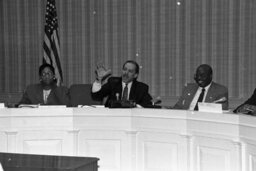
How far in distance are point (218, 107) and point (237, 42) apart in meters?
3.38

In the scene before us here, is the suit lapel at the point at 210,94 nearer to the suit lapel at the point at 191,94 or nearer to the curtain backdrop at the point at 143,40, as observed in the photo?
the suit lapel at the point at 191,94

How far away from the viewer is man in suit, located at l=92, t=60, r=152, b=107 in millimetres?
5180

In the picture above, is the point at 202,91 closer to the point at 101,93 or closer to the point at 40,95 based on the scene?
the point at 101,93

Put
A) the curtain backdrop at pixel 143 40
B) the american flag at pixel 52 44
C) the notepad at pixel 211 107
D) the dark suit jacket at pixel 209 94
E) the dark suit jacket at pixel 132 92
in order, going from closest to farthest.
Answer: the notepad at pixel 211 107 < the dark suit jacket at pixel 209 94 < the dark suit jacket at pixel 132 92 < the curtain backdrop at pixel 143 40 < the american flag at pixel 52 44

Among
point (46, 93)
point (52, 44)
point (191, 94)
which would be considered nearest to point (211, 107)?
point (191, 94)

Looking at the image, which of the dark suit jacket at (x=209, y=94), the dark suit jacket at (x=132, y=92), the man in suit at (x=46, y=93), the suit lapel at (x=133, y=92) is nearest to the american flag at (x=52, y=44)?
the man in suit at (x=46, y=93)

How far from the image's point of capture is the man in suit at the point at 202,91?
15.5ft

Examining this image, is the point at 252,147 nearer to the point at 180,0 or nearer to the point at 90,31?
the point at 180,0

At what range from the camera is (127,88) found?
17.3ft

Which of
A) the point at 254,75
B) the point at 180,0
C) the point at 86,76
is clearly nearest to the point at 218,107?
the point at 254,75

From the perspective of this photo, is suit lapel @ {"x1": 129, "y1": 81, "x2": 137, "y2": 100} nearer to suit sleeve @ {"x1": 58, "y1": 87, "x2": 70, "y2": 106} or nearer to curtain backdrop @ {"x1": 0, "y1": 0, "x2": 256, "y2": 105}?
suit sleeve @ {"x1": 58, "y1": 87, "x2": 70, "y2": 106}

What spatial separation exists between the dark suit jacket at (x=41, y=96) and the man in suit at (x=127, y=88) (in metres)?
0.41

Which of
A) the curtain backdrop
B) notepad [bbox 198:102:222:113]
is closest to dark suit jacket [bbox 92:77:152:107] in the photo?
notepad [bbox 198:102:222:113]

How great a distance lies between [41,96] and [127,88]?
100cm
